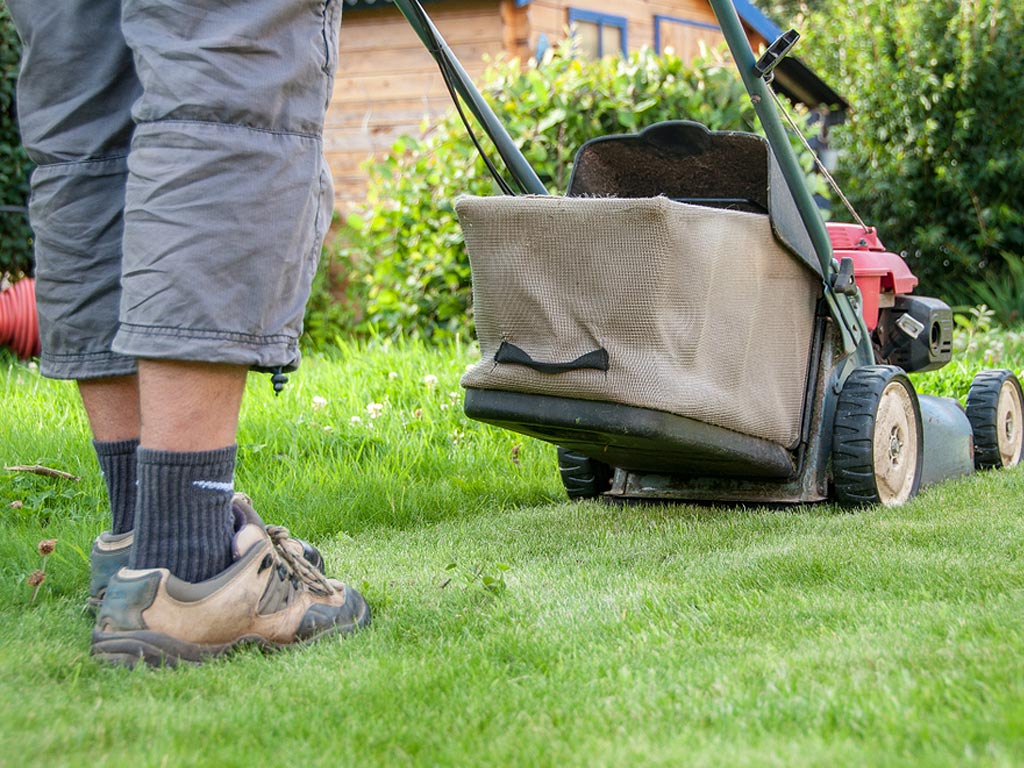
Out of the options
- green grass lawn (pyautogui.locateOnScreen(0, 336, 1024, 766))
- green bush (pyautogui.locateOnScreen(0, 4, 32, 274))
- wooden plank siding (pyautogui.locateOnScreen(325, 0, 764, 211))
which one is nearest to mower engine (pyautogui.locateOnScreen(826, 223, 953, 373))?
green grass lawn (pyautogui.locateOnScreen(0, 336, 1024, 766))

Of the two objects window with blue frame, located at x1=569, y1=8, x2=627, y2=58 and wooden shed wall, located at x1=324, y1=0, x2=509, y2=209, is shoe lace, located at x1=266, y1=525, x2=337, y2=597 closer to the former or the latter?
wooden shed wall, located at x1=324, y1=0, x2=509, y2=209

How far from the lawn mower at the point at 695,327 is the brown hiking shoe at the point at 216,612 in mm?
677

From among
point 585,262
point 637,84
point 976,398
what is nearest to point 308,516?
point 585,262

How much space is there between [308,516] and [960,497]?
4.77 feet

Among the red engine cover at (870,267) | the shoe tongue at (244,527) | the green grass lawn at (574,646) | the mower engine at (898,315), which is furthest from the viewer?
the mower engine at (898,315)

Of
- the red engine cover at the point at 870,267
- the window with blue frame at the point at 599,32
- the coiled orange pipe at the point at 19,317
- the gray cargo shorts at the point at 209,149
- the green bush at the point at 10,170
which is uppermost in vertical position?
the window with blue frame at the point at 599,32

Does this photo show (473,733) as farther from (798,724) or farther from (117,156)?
(117,156)

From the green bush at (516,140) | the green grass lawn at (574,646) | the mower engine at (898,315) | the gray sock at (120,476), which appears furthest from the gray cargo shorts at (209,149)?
the green bush at (516,140)

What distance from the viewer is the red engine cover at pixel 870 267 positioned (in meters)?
2.95

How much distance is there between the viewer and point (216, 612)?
60.9 inches

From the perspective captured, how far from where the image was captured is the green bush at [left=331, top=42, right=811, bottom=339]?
5105 mm

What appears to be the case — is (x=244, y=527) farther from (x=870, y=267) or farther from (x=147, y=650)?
(x=870, y=267)

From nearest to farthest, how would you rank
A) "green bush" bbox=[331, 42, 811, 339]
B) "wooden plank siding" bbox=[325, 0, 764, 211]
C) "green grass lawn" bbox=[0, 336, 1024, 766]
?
"green grass lawn" bbox=[0, 336, 1024, 766] → "green bush" bbox=[331, 42, 811, 339] → "wooden plank siding" bbox=[325, 0, 764, 211]

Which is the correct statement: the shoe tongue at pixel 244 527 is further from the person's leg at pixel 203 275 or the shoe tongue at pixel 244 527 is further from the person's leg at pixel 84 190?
the person's leg at pixel 84 190
